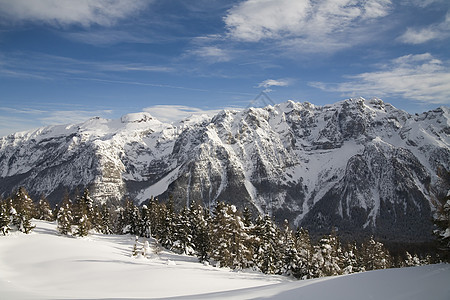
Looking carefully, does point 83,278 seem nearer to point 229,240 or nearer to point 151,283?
point 151,283

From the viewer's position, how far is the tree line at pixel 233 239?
149 ft

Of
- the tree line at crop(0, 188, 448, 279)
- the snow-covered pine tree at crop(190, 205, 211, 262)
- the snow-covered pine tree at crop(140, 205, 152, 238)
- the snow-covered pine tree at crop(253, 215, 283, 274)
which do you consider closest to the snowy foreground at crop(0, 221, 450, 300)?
the tree line at crop(0, 188, 448, 279)

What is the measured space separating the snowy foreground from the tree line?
1630cm

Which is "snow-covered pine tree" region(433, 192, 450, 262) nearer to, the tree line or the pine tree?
the tree line

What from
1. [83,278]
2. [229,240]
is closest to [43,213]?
[229,240]

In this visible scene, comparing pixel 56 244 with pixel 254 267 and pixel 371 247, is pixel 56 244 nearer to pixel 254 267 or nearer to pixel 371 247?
pixel 254 267

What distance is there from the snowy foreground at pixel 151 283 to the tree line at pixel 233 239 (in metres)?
16.3

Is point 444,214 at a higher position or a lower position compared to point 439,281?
higher

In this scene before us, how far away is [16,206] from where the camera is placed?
5475 centimetres

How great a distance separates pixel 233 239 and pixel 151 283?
25531 millimetres

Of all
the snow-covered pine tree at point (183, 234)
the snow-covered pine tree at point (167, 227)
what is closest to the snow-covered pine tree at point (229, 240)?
the snow-covered pine tree at point (183, 234)

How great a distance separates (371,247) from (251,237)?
122ft

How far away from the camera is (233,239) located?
46031 mm

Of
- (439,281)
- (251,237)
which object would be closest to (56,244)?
(251,237)
